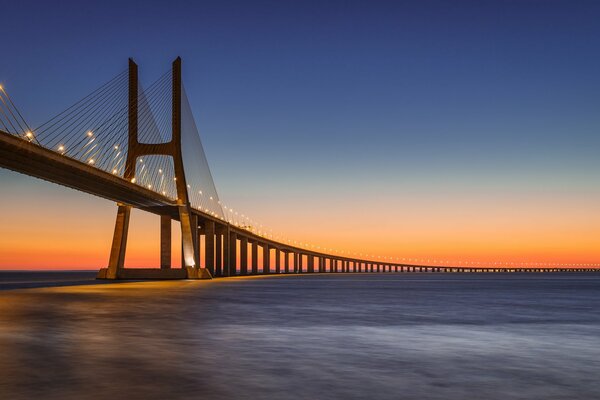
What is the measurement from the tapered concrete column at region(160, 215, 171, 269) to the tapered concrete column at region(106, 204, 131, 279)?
6.04 m

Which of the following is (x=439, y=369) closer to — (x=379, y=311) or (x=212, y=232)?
(x=379, y=311)

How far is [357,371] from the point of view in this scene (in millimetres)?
10445

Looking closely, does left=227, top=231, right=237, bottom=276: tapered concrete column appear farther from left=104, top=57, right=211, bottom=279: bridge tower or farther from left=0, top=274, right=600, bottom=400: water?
left=0, top=274, right=600, bottom=400: water

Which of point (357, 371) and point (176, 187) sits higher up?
point (176, 187)

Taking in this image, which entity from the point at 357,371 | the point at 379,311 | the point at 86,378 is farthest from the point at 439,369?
the point at 379,311

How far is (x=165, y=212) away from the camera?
74.6 meters

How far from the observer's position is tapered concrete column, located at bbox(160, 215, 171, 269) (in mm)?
80188

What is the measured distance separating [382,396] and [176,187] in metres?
63.8

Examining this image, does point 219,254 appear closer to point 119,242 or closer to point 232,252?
point 232,252

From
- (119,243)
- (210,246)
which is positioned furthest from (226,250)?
(119,243)

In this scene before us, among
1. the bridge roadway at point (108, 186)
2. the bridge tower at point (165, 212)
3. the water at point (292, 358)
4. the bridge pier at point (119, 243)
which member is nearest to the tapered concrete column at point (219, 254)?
the bridge roadway at point (108, 186)

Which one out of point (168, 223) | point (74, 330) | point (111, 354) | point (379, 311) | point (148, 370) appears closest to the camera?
point (148, 370)

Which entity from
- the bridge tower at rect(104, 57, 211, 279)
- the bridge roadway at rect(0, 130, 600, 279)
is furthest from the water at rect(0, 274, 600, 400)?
the bridge tower at rect(104, 57, 211, 279)

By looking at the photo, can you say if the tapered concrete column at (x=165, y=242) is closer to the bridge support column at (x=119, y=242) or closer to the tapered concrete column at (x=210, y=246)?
the bridge support column at (x=119, y=242)
